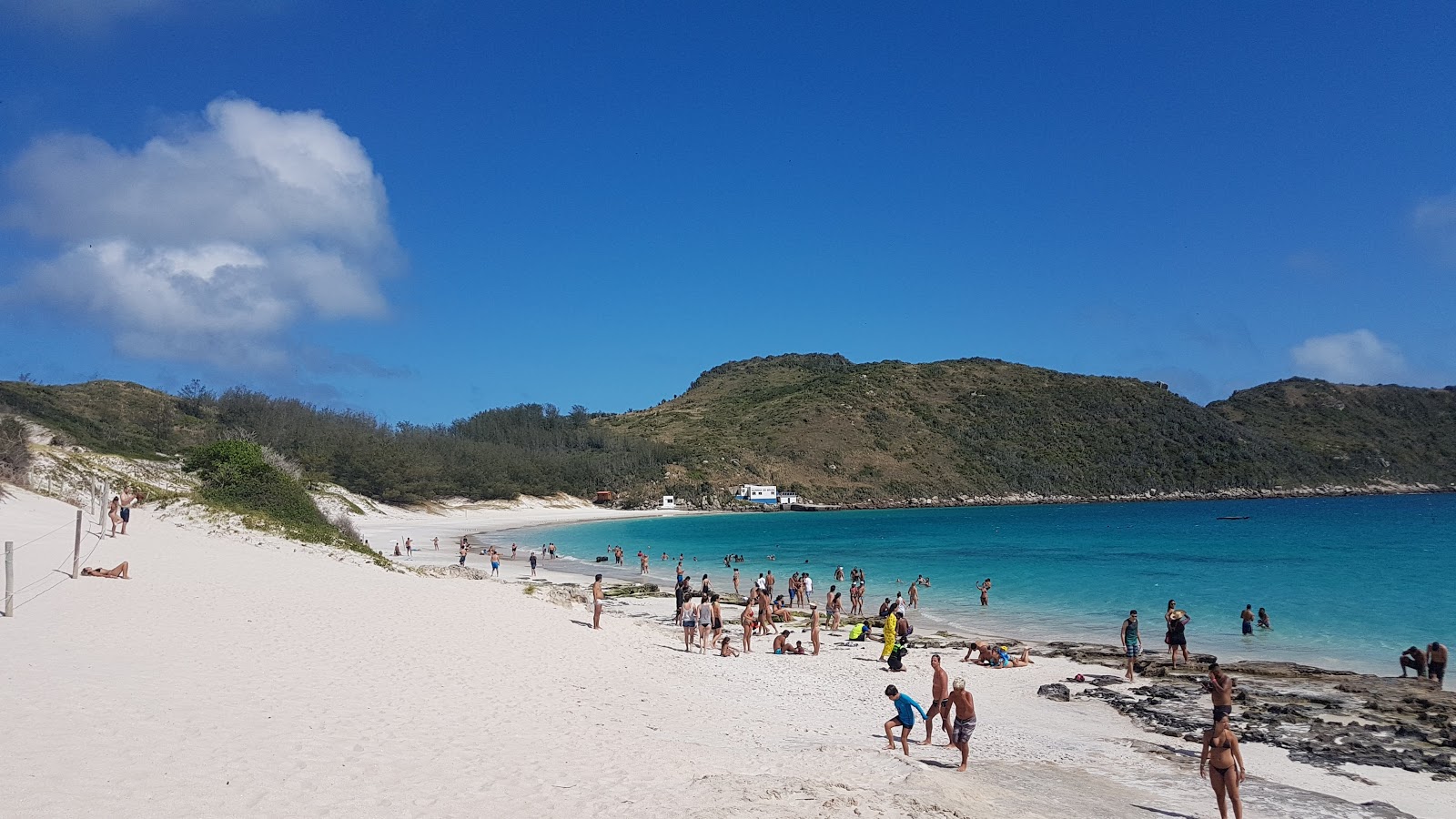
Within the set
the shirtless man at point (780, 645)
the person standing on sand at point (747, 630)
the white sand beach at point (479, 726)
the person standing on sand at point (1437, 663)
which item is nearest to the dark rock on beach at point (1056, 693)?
the white sand beach at point (479, 726)

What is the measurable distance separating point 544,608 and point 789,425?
10836cm

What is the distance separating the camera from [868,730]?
11984 mm

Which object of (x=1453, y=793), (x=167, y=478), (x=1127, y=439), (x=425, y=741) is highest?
(x=1127, y=439)

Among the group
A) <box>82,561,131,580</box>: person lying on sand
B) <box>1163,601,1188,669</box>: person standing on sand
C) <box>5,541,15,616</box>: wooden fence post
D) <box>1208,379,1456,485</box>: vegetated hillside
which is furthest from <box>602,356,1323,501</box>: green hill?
<box>5,541,15,616</box>: wooden fence post

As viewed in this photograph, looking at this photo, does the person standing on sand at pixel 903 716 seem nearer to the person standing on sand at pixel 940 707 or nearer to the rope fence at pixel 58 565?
the person standing on sand at pixel 940 707

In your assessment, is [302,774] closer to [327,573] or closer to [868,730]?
[868,730]

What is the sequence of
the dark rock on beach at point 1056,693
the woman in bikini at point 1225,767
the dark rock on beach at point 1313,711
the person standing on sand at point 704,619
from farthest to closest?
1. the person standing on sand at point 704,619
2. the dark rock on beach at point 1056,693
3. the dark rock on beach at point 1313,711
4. the woman in bikini at point 1225,767

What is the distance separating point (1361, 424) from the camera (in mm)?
141375

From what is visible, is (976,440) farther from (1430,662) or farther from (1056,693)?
(1056,693)

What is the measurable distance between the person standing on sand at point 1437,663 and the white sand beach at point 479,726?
6165mm

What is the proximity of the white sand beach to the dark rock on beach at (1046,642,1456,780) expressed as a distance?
0.58 metres

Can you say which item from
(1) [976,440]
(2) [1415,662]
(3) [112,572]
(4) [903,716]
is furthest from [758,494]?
(4) [903,716]

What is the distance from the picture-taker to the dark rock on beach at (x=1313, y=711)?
1141 cm

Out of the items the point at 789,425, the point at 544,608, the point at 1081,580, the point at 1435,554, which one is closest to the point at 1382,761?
the point at 544,608
